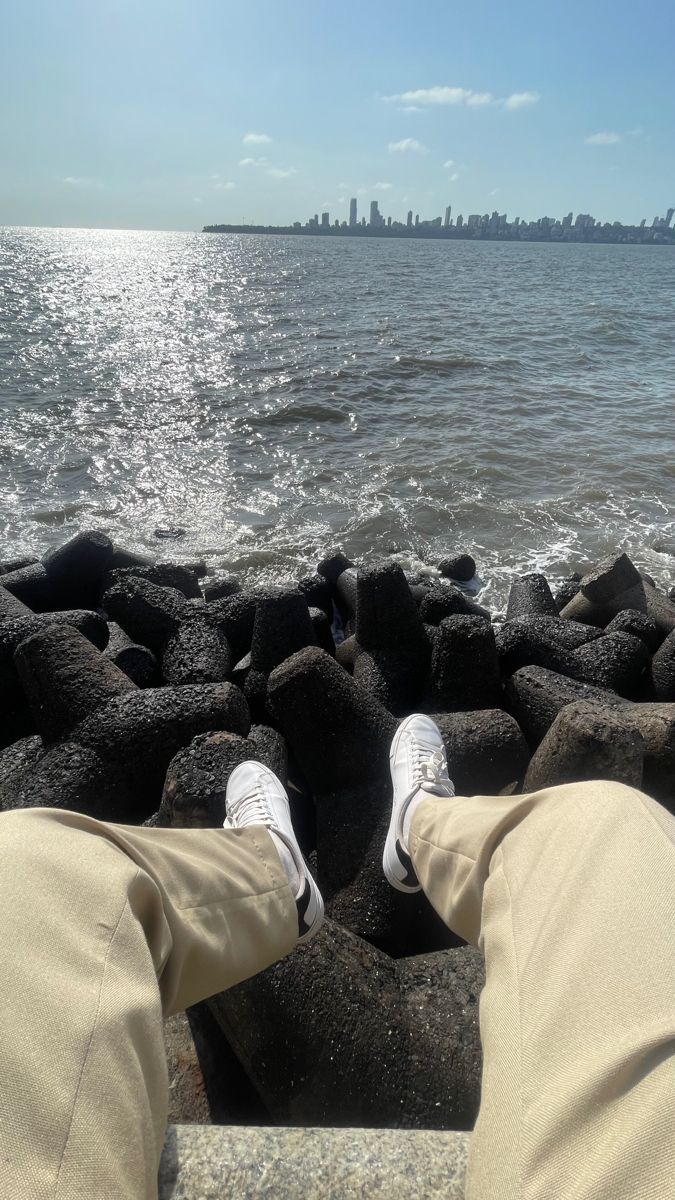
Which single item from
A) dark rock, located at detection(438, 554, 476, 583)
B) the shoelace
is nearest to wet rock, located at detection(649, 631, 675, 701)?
the shoelace

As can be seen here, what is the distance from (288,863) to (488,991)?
3.49ft

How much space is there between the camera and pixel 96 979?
4.24ft

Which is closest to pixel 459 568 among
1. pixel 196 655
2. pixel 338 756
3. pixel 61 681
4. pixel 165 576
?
pixel 165 576

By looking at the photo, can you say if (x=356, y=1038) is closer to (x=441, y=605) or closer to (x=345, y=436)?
(x=441, y=605)

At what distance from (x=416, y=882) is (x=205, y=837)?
1002mm

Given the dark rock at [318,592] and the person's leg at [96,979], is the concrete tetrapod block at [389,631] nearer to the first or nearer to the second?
the dark rock at [318,592]

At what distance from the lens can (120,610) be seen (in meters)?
5.14

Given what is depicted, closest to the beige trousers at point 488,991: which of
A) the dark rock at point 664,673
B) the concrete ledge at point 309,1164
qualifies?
the concrete ledge at point 309,1164

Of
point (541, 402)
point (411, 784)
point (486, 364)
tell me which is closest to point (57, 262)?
point (486, 364)

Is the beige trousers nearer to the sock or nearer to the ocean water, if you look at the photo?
the sock

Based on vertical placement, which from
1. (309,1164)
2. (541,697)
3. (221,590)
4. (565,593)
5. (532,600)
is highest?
(309,1164)

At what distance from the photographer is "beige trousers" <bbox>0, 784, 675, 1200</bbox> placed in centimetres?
103

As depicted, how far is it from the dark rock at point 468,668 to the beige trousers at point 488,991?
88.1 inches

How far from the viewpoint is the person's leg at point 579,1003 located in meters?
1.03
